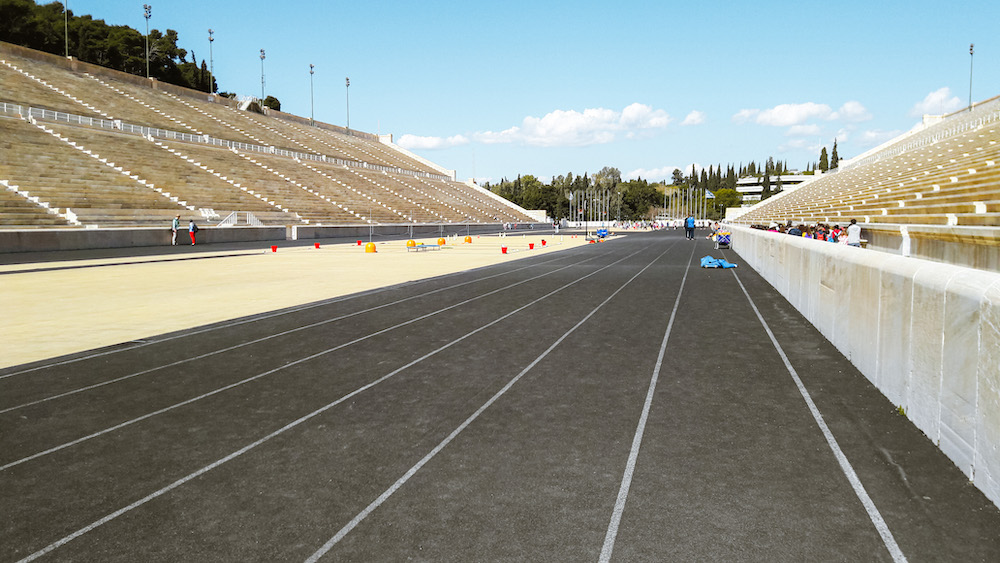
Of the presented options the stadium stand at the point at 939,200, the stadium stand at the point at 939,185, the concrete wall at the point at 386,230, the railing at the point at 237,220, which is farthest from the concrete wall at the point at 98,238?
the stadium stand at the point at 939,185

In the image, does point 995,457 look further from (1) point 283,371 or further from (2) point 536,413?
(1) point 283,371

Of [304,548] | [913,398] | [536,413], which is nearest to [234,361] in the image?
[536,413]

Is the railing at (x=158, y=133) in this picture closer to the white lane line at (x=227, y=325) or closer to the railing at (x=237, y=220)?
the railing at (x=237, y=220)

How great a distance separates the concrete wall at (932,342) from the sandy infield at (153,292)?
9.41 m

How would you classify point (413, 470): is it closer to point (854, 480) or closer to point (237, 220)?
point (854, 480)

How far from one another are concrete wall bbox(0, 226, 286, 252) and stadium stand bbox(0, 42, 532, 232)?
179 cm

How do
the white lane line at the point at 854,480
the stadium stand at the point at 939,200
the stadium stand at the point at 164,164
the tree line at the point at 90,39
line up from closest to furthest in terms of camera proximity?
the white lane line at the point at 854,480
the stadium stand at the point at 939,200
the stadium stand at the point at 164,164
the tree line at the point at 90,39

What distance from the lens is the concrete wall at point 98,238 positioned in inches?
1009

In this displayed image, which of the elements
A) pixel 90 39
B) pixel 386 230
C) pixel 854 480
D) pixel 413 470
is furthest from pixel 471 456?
pixel 90 39

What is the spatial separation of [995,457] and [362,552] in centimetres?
378

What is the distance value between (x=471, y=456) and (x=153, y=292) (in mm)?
12361

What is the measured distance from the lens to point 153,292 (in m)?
14.3

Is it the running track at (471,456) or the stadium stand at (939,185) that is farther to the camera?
the stadium stand at (939,185)

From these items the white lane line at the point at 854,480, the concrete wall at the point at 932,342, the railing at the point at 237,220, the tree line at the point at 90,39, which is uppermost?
the tree line at the point at 90,39
